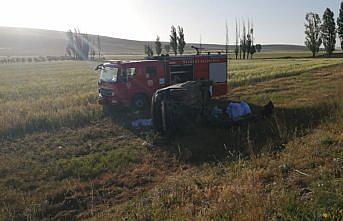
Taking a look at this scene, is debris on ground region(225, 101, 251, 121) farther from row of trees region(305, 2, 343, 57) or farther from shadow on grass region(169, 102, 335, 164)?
row of trees region(305, 2, 343, 57)

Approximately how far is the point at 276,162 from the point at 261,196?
1931mm

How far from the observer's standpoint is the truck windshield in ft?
49.7

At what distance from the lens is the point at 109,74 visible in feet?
50.7

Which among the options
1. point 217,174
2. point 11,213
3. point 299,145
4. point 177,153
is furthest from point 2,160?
point 299,145

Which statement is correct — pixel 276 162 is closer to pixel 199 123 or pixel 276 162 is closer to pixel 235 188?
pixel 235 188

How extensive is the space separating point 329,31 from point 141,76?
6893 centimetres

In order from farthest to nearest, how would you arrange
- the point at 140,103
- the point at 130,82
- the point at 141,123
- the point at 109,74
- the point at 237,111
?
the point at 109,74, the point at 140,103, the point at 130,82, the point at 141,123, the point at 237,111

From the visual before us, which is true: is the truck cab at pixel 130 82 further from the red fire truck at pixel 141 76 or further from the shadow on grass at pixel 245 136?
the shadow on grass at pixel 245 136

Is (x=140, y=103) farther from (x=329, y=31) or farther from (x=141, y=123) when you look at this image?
(x=329, y=31)

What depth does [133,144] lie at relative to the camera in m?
10.6

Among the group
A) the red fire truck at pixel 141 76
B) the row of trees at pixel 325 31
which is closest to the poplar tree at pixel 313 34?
the row of trees at pixel 325 31

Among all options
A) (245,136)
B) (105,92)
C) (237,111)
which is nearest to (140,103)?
(105,92)

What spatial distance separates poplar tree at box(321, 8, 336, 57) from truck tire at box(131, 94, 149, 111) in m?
67.7

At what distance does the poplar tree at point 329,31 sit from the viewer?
72938mm
